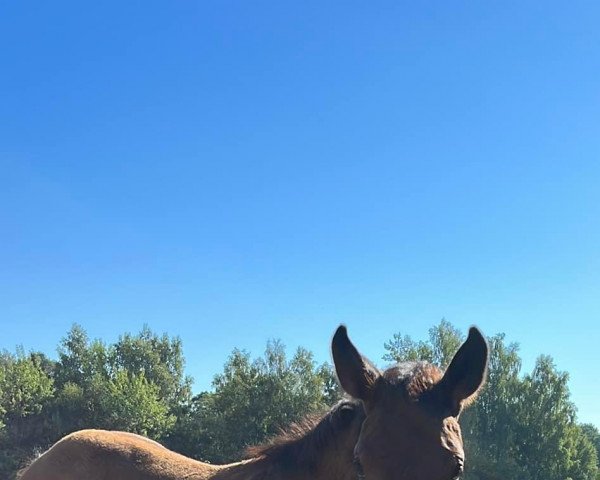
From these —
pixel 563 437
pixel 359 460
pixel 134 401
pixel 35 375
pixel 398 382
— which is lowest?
pixel 563 437

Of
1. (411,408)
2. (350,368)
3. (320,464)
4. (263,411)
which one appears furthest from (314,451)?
(263,411)

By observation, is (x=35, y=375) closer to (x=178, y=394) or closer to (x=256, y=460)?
(x=178, y=394)

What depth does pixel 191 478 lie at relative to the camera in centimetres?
371

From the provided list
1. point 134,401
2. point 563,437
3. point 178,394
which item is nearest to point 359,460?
point 134,401

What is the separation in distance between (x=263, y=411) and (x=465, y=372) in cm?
4587

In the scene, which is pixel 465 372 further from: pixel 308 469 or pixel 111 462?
pixel 111 462

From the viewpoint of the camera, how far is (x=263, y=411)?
46.3 meters

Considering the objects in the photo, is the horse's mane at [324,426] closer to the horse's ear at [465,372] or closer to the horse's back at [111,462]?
the horse's ear at [465,372]

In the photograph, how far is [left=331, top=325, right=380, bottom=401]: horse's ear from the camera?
2629mm

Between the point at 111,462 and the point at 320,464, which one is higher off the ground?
the point at 111,462

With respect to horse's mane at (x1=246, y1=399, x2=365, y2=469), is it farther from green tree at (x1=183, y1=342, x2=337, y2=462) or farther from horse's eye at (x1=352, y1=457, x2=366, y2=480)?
green tree at (x1=183, y1=342, x2=337, y2=462)

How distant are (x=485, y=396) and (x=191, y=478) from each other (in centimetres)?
4909

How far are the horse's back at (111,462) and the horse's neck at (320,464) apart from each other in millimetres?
609

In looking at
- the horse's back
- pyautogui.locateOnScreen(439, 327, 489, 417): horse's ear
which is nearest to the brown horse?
pyautogui.locateOnScreen(439, 327, 489, 417): horse's ear
